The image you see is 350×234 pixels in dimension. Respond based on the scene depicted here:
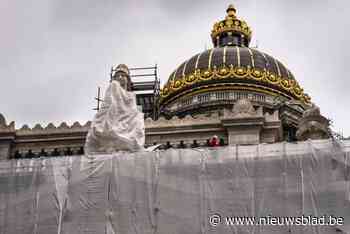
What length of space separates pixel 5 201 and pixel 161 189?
463 centimetres

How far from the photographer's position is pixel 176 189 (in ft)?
76.5

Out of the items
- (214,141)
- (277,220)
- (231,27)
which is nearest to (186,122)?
(214,141)

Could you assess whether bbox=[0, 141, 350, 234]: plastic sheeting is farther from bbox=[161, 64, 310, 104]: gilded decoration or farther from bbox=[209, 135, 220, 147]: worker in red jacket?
bbox=[161, 64, 310, 104]: gilded decoration

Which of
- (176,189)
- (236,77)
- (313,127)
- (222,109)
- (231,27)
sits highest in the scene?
(231,27)

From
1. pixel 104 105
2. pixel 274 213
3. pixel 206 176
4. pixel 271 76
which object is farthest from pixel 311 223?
pixel 271 76

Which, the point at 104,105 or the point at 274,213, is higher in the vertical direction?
the point at 104,105

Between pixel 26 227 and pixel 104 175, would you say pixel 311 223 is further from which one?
pixel 26 227

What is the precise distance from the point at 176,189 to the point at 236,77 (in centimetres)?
2657

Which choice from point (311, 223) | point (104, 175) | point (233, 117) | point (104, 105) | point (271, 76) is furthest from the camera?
point (271, 76)

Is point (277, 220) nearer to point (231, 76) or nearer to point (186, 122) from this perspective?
point (186, 122)

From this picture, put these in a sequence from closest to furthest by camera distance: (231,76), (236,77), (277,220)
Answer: (277,220) → (236,77) → (231,76)

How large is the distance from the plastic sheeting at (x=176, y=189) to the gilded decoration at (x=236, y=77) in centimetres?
2593

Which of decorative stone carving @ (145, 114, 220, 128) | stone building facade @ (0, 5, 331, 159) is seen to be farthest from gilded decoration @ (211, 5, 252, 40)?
decorative stone carving @ (145, 114, 220, 128)

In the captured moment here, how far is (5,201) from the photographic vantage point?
24.0 m
